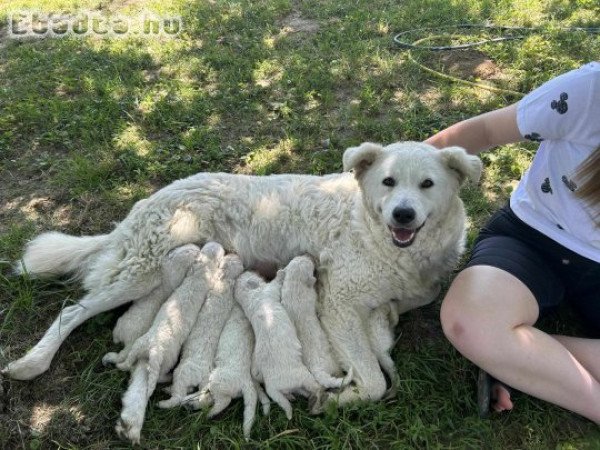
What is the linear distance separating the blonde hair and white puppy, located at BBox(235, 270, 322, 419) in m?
1.78

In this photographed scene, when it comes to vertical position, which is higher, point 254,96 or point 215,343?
point 254,96

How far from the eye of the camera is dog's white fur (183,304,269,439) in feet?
9.45

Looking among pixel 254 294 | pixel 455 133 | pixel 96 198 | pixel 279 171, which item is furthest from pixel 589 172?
pixel 96 198

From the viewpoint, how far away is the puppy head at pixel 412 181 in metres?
3.00

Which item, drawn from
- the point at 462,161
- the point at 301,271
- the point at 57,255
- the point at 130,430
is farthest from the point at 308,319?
the point at 57,255

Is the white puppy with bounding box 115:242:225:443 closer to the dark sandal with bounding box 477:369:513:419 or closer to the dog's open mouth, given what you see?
the dog's open mouth

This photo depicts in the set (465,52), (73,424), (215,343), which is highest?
(465,52)

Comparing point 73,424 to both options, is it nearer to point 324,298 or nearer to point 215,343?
point 215,343

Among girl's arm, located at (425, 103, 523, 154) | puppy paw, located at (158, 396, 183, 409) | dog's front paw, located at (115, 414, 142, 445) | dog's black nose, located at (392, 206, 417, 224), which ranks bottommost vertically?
dog's front paw, located at (115, 414, 142, 445)

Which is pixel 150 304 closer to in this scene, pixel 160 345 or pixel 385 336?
pixel 160 345

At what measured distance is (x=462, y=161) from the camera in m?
3.02

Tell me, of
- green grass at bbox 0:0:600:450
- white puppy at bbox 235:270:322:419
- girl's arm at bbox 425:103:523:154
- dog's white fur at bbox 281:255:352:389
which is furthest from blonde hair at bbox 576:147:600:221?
white puppy at bbox 235:270:322:419

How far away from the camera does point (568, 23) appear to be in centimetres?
652

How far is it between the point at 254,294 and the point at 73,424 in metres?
1.30
